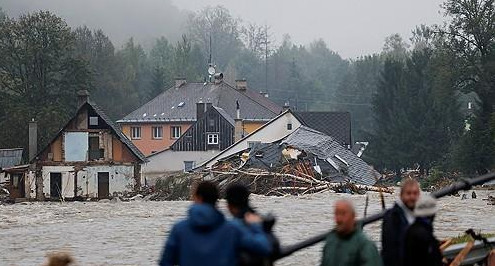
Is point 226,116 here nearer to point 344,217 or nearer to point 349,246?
point 349,246

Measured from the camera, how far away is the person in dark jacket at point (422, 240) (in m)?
7.37

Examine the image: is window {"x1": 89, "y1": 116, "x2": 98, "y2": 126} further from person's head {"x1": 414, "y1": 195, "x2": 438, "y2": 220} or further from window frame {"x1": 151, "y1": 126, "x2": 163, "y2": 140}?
person's head {"x1": 414, "y1": 195, "x2": 438, "y2": 220}

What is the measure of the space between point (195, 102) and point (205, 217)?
3134 inches

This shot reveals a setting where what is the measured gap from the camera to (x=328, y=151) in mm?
52438

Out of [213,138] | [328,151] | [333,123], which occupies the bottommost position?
[328,151]

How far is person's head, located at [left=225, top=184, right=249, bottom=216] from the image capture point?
6.99 metres

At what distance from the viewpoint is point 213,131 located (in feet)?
247

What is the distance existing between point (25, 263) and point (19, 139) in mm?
49911

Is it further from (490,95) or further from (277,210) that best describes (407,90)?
(277,210)

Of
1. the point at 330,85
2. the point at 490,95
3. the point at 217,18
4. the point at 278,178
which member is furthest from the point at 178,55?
the point at 278,178

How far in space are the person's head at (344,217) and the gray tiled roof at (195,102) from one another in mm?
73957

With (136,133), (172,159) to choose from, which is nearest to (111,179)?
(172,159)

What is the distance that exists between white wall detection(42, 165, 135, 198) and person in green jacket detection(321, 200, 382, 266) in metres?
50.4

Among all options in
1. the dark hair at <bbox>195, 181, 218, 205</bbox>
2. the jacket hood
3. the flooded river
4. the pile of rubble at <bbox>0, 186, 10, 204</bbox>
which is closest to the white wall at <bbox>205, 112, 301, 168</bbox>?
the pile of rubble at <bbox>0, 186, 10, 204</bbox>
